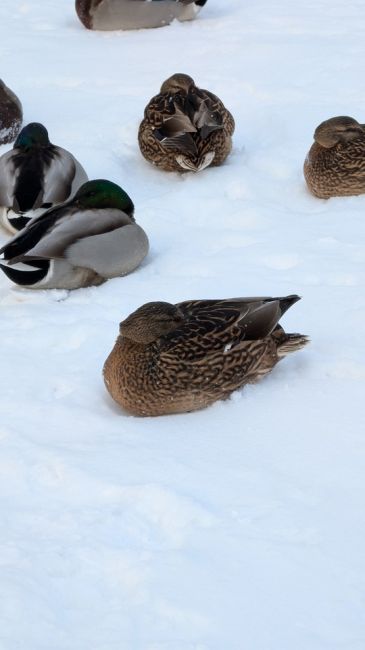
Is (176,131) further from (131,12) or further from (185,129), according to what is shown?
(131,12)

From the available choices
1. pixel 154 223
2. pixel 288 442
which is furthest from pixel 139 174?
pixel 288 442

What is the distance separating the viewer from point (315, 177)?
7055 mm

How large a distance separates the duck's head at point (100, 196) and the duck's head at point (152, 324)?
1648 millimetres

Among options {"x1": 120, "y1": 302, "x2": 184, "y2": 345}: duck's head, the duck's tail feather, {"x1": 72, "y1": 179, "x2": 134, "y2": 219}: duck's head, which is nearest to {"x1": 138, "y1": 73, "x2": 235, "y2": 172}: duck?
{"x1": 72, "y1": 179, "x2": 134, "y2": 219}: duck's head

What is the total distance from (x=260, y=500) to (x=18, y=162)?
3484 mm

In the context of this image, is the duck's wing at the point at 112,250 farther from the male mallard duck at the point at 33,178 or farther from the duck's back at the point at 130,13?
the duck's back at the point at 130,13

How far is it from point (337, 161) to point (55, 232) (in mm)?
1908

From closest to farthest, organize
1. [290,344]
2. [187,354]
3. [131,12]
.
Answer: [187,354] → [290,344] → [131,12]

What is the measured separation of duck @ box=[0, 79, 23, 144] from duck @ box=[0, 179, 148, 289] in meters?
1.74

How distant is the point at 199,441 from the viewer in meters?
4.46

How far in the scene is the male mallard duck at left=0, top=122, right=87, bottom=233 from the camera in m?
6.70

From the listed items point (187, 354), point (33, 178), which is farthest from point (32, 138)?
point (187, 354)

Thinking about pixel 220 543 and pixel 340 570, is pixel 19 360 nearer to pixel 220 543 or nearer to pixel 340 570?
pixel 220 543

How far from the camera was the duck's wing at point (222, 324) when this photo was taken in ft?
15.6
